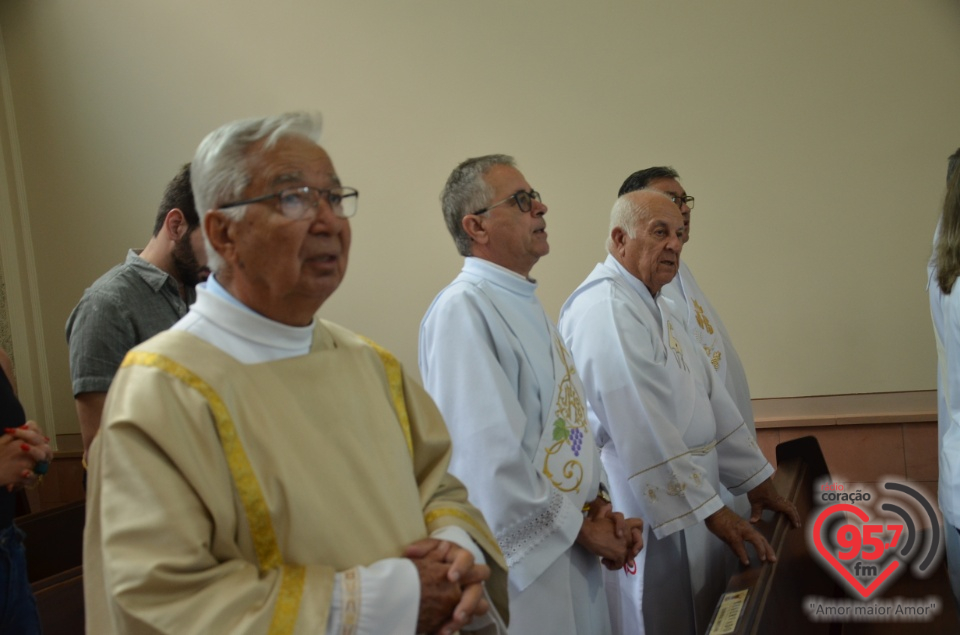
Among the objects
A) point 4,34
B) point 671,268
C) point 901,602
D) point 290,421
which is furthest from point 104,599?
point 4,34

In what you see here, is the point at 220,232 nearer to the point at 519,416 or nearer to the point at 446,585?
the point at 446,585

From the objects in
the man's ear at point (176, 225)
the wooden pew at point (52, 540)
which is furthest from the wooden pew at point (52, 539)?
the man's ear at point (176, 225)

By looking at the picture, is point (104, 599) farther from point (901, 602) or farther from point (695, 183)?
point (695, 183)

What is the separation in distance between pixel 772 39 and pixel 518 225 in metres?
3.14

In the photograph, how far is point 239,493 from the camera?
1.42 metres

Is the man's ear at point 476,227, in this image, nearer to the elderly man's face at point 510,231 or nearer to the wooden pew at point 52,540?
the elderly man's face at point 510,231

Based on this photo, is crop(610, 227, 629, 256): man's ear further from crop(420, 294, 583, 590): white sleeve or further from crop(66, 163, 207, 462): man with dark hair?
crop(66, 163, 207, 462): man with dark hair

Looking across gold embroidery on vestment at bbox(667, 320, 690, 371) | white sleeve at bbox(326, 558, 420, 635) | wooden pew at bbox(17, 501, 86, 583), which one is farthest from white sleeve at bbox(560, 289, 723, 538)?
wooden pew at bbox(17, 501, 86, 583)

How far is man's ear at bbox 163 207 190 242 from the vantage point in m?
2.52

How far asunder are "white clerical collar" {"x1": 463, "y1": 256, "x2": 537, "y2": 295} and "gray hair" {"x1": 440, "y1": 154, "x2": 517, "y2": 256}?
85mm

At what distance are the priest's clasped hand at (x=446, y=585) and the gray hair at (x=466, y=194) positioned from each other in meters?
1.27

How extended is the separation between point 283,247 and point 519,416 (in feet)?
3.29

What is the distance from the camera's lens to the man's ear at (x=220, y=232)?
154cm

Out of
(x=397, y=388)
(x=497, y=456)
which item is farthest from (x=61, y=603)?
(x=397, y=388)
